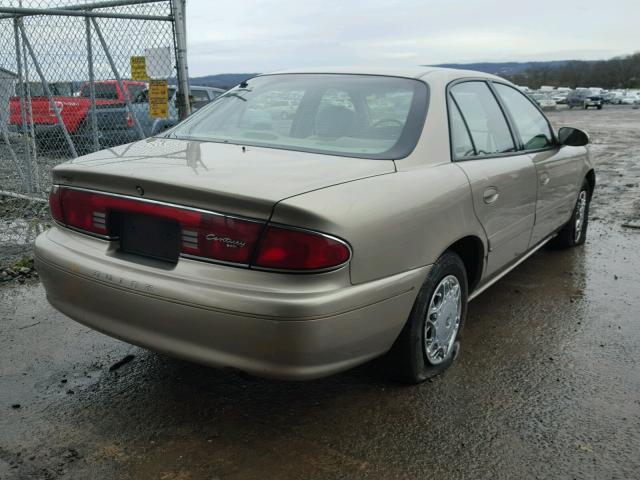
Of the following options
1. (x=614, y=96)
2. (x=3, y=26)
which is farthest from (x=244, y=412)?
(x=614, y=96)

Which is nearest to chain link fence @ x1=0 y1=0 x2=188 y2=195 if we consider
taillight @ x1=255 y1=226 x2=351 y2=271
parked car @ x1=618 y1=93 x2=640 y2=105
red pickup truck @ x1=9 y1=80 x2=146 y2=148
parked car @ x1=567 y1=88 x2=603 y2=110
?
red pickup truck @ x1=9 y1=80 x2=146 y2=148

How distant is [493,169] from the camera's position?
135 inches

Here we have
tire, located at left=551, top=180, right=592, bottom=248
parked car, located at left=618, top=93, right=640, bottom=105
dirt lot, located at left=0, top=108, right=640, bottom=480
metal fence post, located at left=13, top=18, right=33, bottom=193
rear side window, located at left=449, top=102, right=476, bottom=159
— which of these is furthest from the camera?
parked car, located at left=618, top=93, right=640, bottom=105

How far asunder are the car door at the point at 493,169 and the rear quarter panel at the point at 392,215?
216 millimetres

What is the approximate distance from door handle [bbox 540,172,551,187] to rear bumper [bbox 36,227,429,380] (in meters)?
1.89

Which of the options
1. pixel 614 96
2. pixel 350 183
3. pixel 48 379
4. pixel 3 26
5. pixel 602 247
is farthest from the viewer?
pixel 614 96

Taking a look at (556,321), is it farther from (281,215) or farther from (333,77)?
(281,215)

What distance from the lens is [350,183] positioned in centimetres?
249

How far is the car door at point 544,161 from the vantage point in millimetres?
4164

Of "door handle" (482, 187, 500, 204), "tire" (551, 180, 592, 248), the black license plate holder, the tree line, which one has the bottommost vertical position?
"tire" (551, 180, 592, 248)

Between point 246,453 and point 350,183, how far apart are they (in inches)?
45.8

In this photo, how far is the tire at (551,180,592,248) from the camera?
17.9 ft

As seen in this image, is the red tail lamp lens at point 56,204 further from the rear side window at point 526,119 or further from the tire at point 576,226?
the tire at point 576,226

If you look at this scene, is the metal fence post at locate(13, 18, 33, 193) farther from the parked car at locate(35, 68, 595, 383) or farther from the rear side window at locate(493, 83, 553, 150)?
the rear side window at locate(493, 83, 553, 150)
